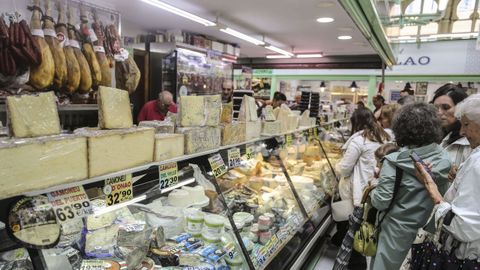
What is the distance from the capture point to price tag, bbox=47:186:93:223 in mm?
1096

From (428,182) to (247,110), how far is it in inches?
51.5

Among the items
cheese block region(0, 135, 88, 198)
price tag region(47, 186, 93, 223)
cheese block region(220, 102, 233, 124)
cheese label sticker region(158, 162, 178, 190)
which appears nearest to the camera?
cheese block region(0, 135, 88, 198)

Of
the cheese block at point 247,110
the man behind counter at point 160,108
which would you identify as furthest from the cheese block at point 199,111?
the man behind counter at point 160,108

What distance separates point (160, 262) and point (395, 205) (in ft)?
5.89

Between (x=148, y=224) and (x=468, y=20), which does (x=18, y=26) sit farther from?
(x=468, y=20)

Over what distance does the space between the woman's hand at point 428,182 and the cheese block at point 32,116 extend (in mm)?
2083

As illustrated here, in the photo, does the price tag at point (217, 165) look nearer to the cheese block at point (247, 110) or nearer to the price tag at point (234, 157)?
the price tag at point (234, 157)

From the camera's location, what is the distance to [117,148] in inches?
51.8

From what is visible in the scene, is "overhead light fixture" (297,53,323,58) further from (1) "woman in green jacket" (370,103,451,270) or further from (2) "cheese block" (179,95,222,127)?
(2) "cheese block" (179,95,222,127)

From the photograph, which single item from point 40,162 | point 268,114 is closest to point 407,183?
point 268,114

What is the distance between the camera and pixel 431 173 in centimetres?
216

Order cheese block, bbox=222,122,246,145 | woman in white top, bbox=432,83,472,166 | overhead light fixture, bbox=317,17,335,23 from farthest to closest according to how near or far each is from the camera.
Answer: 1. overhead light fixture, bbox=317,17,335,23
2. woman in white top, bbox=432,83,472,166
3. cheese block, bbox=222,122,246,145

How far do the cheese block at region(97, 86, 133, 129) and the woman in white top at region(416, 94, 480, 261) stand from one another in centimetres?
174

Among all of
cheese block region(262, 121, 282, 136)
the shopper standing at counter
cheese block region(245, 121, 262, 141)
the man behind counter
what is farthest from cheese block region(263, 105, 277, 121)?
the man behind counter
